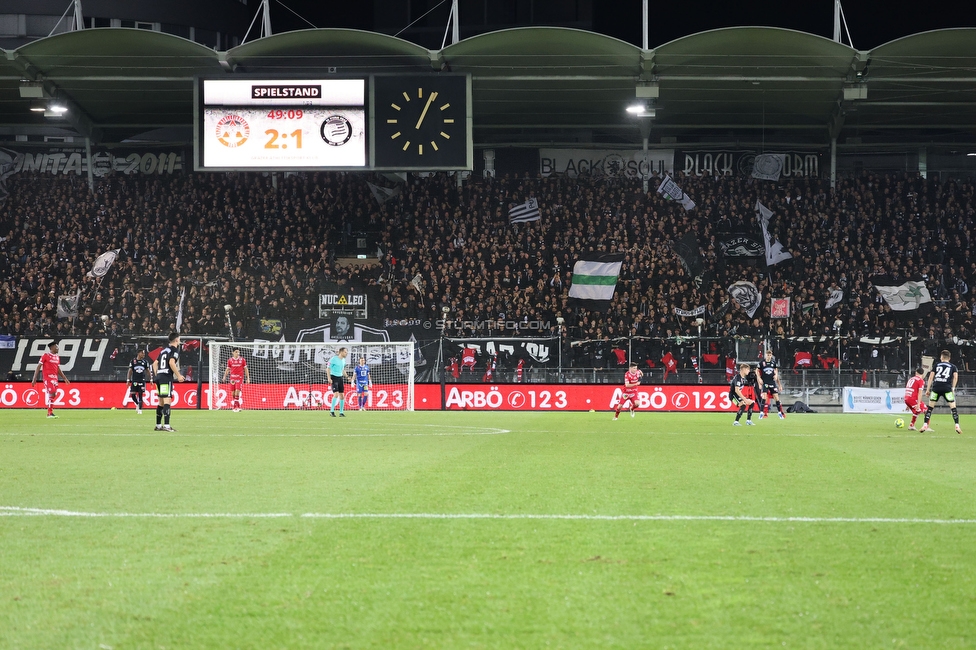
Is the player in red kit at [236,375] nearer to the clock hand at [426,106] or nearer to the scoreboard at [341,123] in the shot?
the scoreboard at [341,123]

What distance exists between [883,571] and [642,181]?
3983 centimetres

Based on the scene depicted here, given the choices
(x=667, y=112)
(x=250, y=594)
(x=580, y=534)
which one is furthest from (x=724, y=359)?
(x=250, y=594)

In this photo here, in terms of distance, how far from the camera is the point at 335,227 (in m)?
44.1

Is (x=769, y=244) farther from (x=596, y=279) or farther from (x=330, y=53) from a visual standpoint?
(x=330, y=53)

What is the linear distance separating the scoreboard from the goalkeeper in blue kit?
21.3 feet

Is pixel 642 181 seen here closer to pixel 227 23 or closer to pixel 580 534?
pixel 227 23

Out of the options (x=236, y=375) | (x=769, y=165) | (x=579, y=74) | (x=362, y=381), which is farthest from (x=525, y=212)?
(x=236, y=375)

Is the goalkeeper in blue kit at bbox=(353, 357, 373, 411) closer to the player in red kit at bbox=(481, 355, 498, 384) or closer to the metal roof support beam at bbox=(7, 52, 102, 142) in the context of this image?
the player in red kit at bbox=(481, 355, 498, 384)

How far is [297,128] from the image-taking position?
104 feet

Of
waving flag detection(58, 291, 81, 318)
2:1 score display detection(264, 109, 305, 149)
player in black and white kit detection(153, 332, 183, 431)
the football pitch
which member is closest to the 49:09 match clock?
2:1 score display detection(264, 109, 305, 149)

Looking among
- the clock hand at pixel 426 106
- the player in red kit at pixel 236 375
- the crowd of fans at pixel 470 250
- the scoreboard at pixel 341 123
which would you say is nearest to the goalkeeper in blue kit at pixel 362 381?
the player in red kit at pixel 236 375

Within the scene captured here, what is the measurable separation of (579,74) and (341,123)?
1092 cm

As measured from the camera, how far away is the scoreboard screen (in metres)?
31.6

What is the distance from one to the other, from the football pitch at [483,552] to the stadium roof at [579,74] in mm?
22466
